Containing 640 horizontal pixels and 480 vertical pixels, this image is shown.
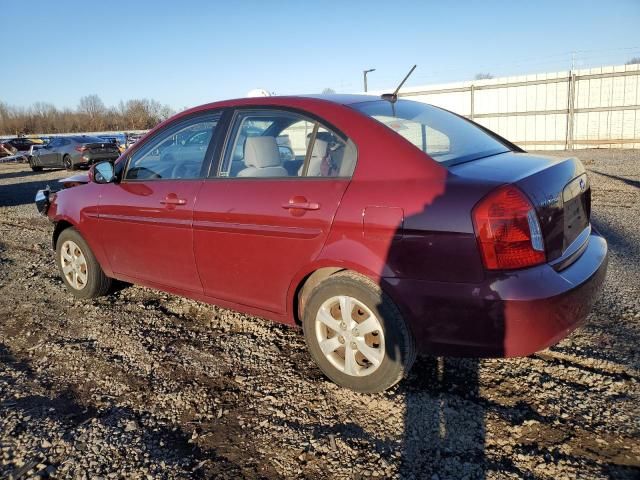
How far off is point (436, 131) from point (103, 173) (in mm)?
2718

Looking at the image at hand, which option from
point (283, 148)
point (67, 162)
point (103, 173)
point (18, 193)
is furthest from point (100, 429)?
point (67, 162)

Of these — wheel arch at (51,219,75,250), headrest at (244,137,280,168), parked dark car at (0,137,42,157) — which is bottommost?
wheel arch at (51,219,75,250)

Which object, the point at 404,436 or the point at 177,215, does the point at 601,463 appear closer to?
the point at 404,436

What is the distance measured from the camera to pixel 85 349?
11.7 feet

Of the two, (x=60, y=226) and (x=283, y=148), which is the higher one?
(x=283, y=148)

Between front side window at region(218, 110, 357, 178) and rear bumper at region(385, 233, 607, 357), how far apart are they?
31.8 inches

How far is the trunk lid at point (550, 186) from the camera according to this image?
238 cm

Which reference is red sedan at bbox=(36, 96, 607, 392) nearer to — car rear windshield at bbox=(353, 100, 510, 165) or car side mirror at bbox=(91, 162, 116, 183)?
car rear windshield at bbox=(353, 100, 510, 165)

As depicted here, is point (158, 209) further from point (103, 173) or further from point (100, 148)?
point (100, 148)

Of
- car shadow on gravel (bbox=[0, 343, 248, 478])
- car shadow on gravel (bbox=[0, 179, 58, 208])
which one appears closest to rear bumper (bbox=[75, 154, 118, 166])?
car shadow on gravel (bbox=[0, 179, 58, 208])

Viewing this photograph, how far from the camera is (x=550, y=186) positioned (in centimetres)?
248

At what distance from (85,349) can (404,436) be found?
2413 millimetres

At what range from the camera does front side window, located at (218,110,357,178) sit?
284cm

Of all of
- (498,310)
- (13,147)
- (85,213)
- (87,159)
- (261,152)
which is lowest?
(498,310)
